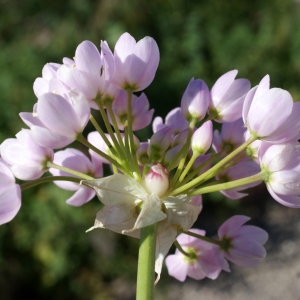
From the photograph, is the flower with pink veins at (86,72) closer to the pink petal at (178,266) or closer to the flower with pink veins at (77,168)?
the flower with pink veins at (77,168)

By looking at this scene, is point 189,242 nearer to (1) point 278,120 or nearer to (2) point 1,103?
(1) point 278,120

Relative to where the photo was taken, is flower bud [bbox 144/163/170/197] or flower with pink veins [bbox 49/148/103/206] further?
flower with pink veins [bbox 49/148/103/206]

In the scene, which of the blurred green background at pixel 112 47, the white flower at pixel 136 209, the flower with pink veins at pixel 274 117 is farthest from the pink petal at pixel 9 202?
the blurred green background at pixel 112 47

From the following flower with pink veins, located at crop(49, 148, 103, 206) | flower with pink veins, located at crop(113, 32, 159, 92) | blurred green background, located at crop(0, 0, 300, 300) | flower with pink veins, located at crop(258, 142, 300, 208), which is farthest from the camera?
blurred green background, located at crop(0, 0, 300, 300)

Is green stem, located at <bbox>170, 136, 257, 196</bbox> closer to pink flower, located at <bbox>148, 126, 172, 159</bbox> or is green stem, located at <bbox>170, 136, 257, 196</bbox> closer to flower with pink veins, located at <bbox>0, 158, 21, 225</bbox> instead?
pink flower, located at <bbox>148, 126, 172, 159</bbox>

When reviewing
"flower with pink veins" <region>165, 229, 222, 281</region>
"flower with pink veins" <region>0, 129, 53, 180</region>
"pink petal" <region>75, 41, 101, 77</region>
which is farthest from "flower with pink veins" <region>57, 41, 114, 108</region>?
"flower with pink veins" <region>165, 229, 222, 281</region>

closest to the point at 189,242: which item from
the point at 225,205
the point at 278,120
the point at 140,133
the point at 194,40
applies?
the point at 278,120

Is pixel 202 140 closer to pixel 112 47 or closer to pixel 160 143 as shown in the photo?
pixel 160 143
